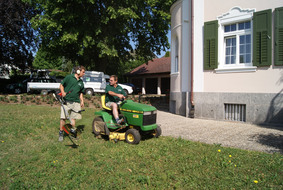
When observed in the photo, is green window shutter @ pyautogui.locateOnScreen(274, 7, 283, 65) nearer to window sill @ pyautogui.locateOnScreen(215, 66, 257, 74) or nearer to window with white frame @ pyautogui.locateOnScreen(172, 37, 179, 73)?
window sill @ pyautogui.locateOnScreen(215, 66, 257, 74)

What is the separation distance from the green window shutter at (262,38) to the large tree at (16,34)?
16294 millimetres

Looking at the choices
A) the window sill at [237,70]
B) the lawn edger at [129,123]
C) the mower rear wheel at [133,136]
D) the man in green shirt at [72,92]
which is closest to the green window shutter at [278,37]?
the window sill at [237,70]

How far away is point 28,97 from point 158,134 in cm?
1122

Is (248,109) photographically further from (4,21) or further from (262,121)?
(4,21)

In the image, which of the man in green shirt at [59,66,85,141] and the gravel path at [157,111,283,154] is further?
the man in green shirt at [59,66,85,141]

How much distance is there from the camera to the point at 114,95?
533cm

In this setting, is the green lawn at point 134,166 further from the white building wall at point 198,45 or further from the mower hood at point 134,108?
the white building wall at point 198,45

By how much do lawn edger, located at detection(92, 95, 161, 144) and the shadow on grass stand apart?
8.57 ft

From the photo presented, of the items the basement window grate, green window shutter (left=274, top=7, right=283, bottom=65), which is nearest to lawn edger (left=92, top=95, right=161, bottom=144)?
the basement window grate

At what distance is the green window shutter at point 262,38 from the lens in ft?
25.4

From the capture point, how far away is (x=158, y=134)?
5590 millimetres

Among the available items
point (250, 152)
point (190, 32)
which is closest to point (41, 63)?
point (190, 32)

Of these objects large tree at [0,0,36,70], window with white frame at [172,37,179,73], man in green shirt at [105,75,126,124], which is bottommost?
man in green shirt at [105,75,126,124]

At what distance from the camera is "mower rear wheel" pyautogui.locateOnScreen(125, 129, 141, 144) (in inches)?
194
